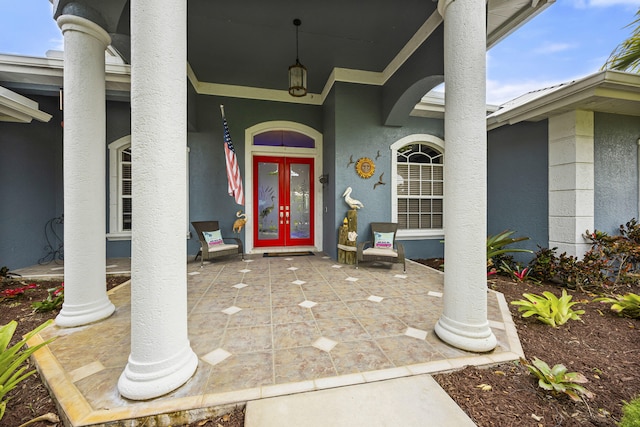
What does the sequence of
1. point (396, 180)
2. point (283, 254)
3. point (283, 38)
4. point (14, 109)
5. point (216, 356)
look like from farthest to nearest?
point (283, 254)
point (396, 180)
point (283, 38)
point (14, 109)
point (216, 356)

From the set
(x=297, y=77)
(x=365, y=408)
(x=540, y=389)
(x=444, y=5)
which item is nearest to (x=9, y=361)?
(x=365, y=408)

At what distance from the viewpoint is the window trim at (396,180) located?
5.38 m

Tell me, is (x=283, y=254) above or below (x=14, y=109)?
below

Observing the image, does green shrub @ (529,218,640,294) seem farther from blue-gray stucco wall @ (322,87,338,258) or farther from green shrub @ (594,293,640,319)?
blue-gray stucco wall @ (322,87,338,258)

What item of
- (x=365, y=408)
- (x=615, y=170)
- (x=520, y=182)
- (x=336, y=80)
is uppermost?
(x=336, y=80)

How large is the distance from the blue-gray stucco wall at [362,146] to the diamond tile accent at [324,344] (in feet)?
9.75

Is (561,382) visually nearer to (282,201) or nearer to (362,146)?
(362,146)

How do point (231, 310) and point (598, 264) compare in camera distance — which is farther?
point (598, 264)

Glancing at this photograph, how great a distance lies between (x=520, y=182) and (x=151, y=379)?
5811 millimetres

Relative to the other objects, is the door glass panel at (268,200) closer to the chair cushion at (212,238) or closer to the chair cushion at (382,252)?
the chair cushion at (212,238)

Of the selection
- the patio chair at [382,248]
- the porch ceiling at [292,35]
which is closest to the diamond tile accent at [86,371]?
the patio chair at [382,248]

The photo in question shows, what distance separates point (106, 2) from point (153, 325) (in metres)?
2.88

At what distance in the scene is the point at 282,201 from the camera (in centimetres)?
607

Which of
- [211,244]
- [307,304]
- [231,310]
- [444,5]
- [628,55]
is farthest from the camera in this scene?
[211,244]
